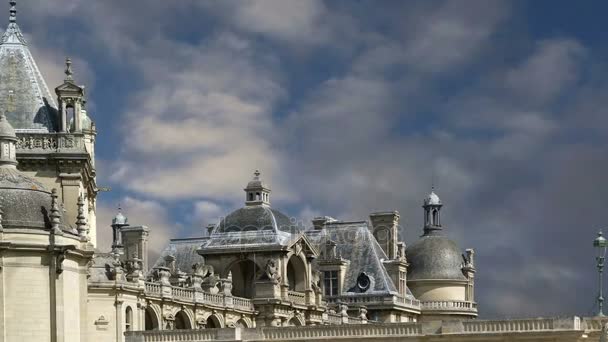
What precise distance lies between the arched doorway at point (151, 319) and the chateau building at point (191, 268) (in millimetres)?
76

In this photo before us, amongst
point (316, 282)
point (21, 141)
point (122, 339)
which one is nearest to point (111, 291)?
point (122, 339)

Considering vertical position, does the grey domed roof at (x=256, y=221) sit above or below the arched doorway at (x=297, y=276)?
above

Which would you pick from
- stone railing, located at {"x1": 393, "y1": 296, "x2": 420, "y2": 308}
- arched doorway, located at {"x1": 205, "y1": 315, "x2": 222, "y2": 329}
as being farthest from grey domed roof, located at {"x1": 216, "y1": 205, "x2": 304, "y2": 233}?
stone railing, located at {"x1": 393, "y1": 296, "x2": 420, "y2": 308}

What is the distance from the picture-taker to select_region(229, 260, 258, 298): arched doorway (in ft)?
339

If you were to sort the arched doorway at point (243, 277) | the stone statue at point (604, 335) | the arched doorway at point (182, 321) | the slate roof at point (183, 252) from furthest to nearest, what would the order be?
the slate roof at point (183, 252), the arched doorway at point (243, 277), the arched doorway at point (182, 321), the stone statue at point (604, 335)

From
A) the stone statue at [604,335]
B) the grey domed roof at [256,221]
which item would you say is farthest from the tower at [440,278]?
the stone statue at [604,335]

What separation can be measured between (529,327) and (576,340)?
2.05m

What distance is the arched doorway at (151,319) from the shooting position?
8694 centimetres

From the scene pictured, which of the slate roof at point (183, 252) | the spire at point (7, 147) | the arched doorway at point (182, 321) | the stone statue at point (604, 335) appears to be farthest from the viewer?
the slate roof at point (183, 252)

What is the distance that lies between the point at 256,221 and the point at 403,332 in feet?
105

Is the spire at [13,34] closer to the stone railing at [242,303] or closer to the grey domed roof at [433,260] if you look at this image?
the stone railing at [242,303]

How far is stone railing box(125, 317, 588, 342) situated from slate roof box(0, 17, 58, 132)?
11454mm

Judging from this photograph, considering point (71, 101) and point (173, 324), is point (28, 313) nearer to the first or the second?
point (71, 101)

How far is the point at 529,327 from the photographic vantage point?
70.8 meters
